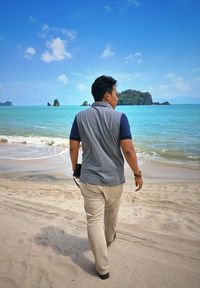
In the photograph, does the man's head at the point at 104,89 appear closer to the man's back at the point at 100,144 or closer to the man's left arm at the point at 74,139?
the man's back at the point at 100,144

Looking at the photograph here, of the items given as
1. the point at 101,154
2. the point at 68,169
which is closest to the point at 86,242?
the point at 101,154

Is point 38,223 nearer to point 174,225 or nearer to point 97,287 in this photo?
point 97,287

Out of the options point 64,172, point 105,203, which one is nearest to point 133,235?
point 105,203

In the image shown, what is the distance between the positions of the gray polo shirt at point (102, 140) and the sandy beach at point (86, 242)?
1242mm

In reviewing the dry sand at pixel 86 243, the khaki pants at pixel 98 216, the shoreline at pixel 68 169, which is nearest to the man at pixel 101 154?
the khaki pants at pixel 98 216

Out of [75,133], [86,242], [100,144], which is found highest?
[75,133]

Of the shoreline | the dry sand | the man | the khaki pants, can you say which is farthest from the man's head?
the shoreline

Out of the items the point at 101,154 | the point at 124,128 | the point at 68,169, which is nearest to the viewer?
the point at 124,128

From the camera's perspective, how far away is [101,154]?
2863 mm

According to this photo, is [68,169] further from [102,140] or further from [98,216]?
[102,140]

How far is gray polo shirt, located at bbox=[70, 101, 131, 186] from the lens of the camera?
2.78 m

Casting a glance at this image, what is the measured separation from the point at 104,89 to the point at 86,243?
7.96 ft

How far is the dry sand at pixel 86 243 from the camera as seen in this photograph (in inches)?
119

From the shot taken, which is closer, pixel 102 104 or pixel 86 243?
pixel 102 104
